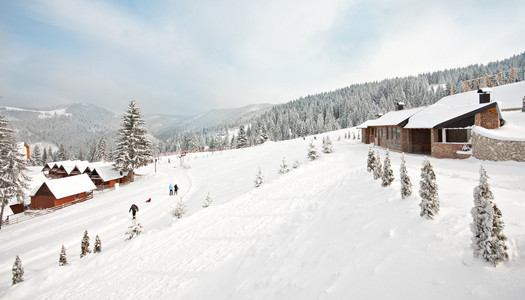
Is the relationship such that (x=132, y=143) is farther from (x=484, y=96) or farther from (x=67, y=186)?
(x=484, y=96)

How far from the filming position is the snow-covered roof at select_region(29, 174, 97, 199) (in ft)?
104

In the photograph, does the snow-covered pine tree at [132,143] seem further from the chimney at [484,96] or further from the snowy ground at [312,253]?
the chimney at [484,96]

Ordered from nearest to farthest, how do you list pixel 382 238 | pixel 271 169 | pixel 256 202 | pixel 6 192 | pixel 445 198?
pixel 382 238 < pixel 445 198 < pixel 256 202 < pixel 6 192 < pixel 271 169

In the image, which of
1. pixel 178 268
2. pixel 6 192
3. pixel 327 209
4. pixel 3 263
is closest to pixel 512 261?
pixel 327 209

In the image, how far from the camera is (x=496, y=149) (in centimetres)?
1686

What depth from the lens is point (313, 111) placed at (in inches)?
4380

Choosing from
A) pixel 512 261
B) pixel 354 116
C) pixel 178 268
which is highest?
pixel 354 116

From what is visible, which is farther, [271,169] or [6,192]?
[271,169]

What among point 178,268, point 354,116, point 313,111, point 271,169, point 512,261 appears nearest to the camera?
point 512,261

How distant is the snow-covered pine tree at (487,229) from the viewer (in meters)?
3.96

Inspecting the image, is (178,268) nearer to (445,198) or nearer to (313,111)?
(445,198)

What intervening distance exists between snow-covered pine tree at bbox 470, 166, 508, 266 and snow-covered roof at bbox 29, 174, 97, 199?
41.8 m

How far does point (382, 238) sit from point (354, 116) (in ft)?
307

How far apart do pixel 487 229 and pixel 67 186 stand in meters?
43.7
